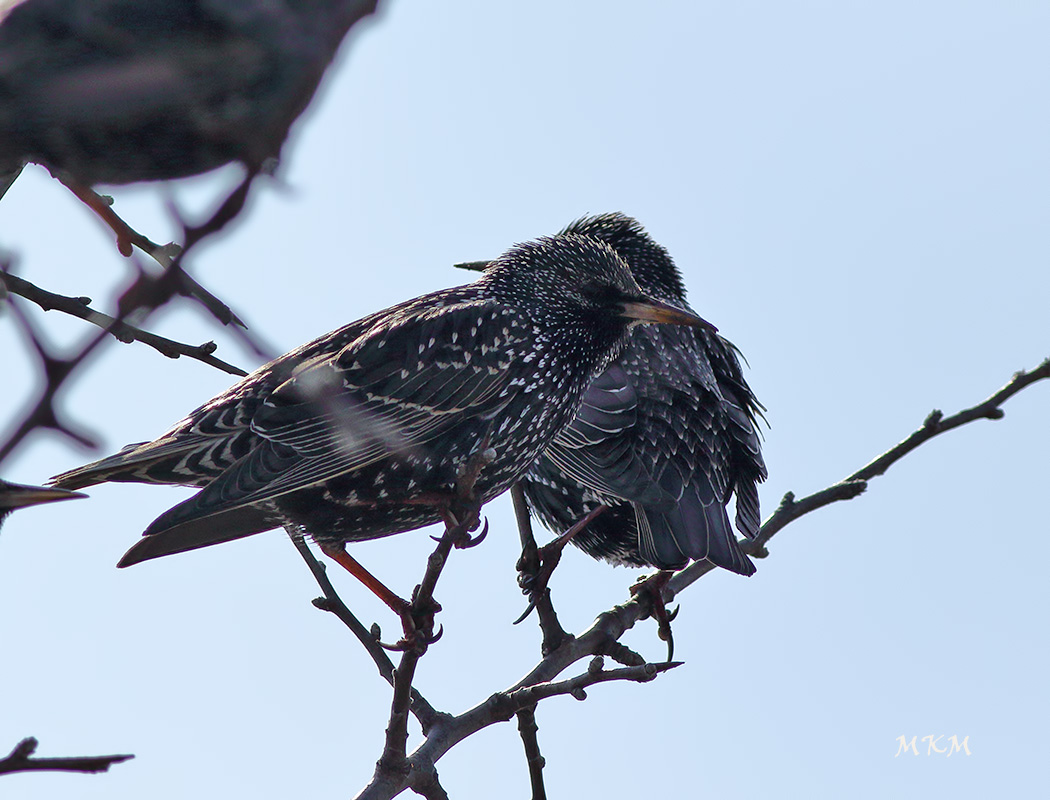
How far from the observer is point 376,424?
382cm

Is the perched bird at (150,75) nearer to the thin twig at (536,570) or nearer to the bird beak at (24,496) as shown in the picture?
the bird beak at (24,496)

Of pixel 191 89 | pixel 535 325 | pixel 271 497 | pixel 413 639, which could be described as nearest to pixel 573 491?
pixel 535 325

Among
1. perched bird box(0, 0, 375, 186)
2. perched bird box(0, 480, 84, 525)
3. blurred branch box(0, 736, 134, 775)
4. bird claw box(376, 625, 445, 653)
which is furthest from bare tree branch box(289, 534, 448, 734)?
blurred branch box(0, 736, 134, 775)

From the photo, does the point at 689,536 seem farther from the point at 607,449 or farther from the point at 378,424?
the point at 378,424

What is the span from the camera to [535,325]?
13.5 feet

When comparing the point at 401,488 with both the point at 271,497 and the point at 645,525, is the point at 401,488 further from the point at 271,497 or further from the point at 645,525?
the point at 645,525

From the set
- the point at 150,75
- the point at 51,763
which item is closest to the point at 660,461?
the point at 150,75

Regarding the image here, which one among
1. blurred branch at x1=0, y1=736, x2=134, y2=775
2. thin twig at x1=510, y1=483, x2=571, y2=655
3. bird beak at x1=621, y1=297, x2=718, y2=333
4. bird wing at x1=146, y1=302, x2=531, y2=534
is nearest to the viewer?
blurred branch at x1=0, y1=736, x2=134, y2=775

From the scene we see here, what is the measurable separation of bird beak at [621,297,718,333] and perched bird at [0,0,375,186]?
1827 mm

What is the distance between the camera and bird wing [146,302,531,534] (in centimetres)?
363

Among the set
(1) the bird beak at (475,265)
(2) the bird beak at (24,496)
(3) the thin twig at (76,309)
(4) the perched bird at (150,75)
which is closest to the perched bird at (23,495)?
(2) the bird beak at (24,496)

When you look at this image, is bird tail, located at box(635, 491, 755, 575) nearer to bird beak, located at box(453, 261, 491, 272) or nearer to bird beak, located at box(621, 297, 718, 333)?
bird beak, located at box(621, 297, 718, 333)

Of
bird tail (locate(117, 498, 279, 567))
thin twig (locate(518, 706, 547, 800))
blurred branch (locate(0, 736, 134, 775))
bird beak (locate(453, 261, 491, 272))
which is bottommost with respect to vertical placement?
blurred branch (locate(0, 736, 134, 775))

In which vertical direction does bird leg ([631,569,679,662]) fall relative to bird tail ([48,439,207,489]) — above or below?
above
